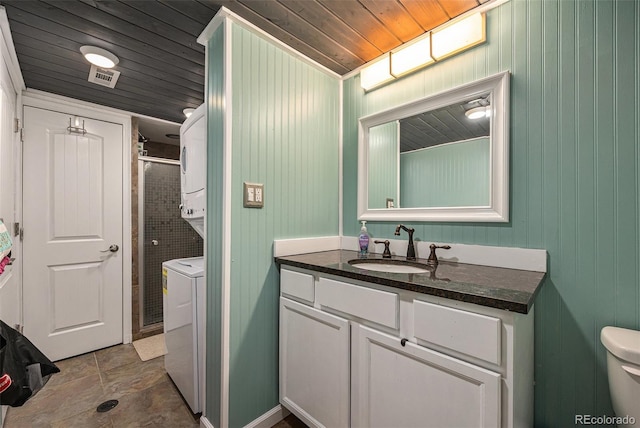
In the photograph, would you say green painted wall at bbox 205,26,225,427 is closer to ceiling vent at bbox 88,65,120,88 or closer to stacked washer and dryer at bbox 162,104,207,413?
stacked washer and dryer at bbox 162,104,207,413

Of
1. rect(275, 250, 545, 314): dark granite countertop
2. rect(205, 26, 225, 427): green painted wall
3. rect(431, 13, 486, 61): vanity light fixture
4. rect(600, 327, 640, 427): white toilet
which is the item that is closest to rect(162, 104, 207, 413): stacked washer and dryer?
rect(205, 26, 225, 427): green painted wall

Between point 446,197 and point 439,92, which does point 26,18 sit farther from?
point 446,197

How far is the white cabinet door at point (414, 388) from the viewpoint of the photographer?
854 mm

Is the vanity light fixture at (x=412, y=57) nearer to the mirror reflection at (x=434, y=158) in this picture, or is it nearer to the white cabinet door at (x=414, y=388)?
the mirror reflection at (x=434, y=158)

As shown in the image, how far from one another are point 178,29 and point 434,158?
→ 157cm

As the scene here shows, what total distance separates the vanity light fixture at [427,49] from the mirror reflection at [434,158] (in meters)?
0.26

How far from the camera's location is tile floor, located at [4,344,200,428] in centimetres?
158

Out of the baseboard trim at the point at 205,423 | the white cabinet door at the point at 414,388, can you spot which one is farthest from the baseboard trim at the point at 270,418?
the white cabinet door at the point at 414,388

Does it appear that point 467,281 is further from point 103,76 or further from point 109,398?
point 103,76

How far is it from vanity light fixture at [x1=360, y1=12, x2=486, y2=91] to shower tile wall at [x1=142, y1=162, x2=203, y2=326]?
2.24 meters

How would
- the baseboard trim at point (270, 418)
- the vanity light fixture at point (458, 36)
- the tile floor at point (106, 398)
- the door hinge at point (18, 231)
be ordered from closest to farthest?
the vanity light fixture at point (458, 36) < the baseboard trim at point (270, 418) < the tile floor at point (106, 398) < the door hinge at point (18, 231)

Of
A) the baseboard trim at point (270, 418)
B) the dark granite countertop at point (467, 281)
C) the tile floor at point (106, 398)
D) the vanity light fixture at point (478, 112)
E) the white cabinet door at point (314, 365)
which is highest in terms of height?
the vanity light fixture at point (478, 112)

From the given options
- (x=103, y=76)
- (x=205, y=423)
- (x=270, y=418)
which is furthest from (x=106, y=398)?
(x=103, y=76)

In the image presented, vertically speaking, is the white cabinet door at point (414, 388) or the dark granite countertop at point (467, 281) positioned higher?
the dark granite countertop at point (467, 281)
